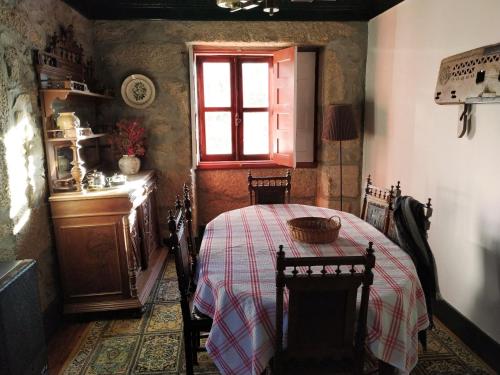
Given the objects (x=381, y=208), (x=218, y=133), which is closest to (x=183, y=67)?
(x=218, y=133)

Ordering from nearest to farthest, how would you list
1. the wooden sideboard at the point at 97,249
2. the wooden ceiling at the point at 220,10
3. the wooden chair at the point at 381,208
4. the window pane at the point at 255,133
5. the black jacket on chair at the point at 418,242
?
1. the black jacket on chair at the point at 418,242
2. the wooden chair at the point at 381,208
3. the wooden sideboard at the point at 97,249
4. the wooden ceiling at the point at 220,10
5. the window pane at the point at 255,133

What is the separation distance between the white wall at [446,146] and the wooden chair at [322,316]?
1241 millimetres

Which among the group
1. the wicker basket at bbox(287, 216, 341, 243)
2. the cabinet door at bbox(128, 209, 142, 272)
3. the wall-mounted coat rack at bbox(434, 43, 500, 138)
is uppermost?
the wall-mounted coat rack at bbox(434, 43, 500, 138)

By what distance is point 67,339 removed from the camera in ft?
8.42

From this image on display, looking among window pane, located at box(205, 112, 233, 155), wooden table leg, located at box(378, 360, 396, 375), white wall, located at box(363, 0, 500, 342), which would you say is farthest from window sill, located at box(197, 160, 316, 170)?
wooden table leg, located at box(378, 360, 396, 375)

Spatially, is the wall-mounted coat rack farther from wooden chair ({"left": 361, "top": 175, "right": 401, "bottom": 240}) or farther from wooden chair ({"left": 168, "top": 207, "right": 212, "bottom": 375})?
wooden chair ({"left": 168, "top": 207, "right": 212, "bottom": 375})

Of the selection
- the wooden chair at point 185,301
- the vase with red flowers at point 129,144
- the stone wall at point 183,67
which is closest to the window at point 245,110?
the stone wall at point 183,67

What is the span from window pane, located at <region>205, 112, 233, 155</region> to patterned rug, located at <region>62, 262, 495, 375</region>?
6.84 ft

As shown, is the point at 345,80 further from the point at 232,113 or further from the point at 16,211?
the point at 16,211

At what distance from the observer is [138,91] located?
376cm

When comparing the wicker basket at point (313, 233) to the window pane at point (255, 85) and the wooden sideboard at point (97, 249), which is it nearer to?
the wooden sideboard at point (97, 249)

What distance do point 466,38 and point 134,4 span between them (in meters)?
2.78

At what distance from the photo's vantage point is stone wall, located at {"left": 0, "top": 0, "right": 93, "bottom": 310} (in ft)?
7.09

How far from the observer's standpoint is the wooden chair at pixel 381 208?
2.45m
